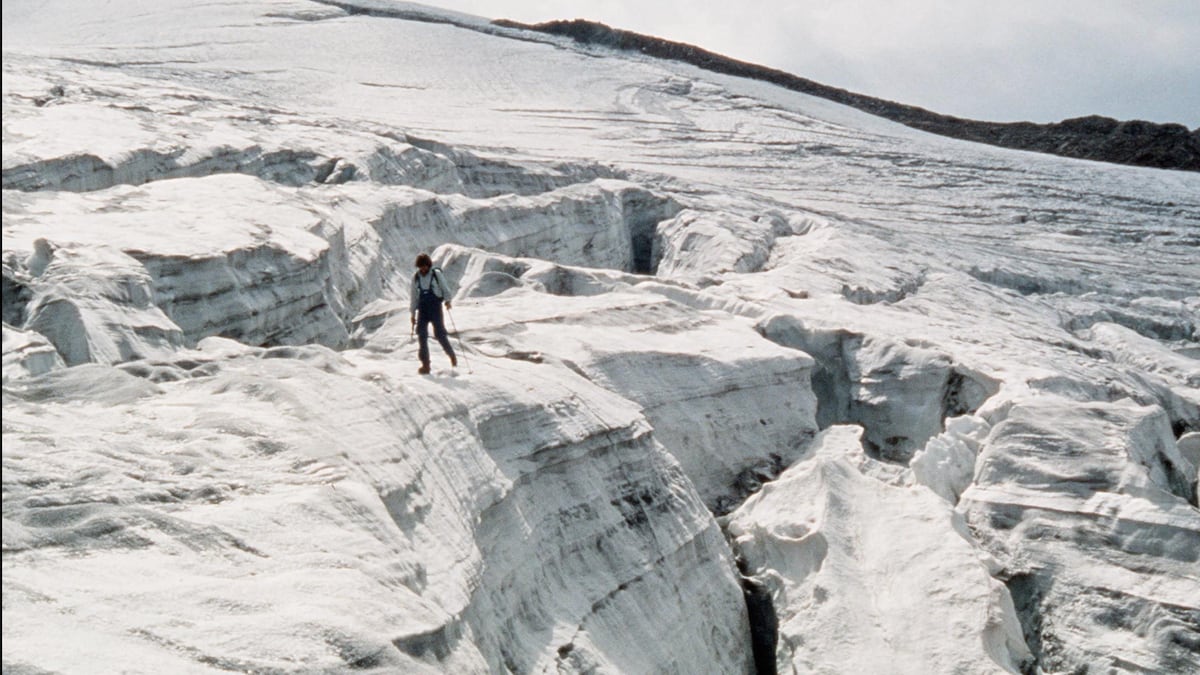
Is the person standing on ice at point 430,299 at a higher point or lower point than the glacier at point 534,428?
higher

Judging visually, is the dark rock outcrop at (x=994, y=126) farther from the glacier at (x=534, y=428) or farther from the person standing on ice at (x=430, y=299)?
the person standing on ice at (x=430, y=299)

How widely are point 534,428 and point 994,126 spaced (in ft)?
135

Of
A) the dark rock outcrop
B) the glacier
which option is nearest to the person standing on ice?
the glacier

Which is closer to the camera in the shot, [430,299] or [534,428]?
[534,428]

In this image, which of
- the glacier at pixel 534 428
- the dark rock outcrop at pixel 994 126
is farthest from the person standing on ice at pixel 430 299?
the dark rock outcrop at pixel 994 126

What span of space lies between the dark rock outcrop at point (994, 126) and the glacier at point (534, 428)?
67.4 feet

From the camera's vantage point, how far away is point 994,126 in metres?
44.9

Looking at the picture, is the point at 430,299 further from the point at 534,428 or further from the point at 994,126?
the point at 994,126

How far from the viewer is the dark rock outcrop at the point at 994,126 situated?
39.4m

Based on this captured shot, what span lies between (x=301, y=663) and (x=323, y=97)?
87.9ft

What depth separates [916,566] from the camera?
27.3 ft

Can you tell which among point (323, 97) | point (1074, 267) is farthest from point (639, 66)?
point (1074, 267)

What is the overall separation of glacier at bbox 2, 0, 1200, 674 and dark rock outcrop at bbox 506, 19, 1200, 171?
20.5m

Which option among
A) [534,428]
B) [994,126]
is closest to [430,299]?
[534,428]
